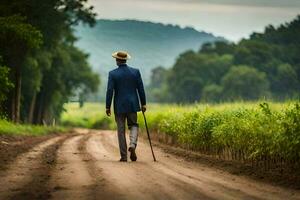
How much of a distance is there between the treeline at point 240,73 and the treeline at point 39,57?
4562 centimetres

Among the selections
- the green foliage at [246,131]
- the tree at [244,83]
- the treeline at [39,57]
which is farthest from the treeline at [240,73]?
the green foliage at [246,131]

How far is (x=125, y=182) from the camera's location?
11.0 m

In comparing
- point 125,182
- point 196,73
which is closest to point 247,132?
point 125,182

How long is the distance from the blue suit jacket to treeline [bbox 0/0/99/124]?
9.73m

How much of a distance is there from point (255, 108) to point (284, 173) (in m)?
4.74

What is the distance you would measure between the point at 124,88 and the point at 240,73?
99.5 metres

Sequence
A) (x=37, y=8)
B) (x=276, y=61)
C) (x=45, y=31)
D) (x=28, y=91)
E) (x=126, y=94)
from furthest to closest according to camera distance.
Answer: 1. (x=276, y=61)
2. (x=28, y=91)
3. (x=45, y=31)
4. (x=37, y=8)
5. (x=126, y=94)

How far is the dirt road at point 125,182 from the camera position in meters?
9.52

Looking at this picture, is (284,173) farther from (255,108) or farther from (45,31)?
(45,31)

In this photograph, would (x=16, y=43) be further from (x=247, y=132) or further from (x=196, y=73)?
(x=196, y=73)

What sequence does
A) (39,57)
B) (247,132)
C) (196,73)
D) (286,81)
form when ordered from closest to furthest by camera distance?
1. (247,132)
2. (39,57)
3. (286,81)
4. (196,73)

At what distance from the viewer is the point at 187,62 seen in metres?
128

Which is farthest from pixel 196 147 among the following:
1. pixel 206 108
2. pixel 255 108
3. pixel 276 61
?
pixel 276 61

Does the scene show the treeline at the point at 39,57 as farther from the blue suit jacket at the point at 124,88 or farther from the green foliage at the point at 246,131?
the blue suit jacket at the point at 124,88
